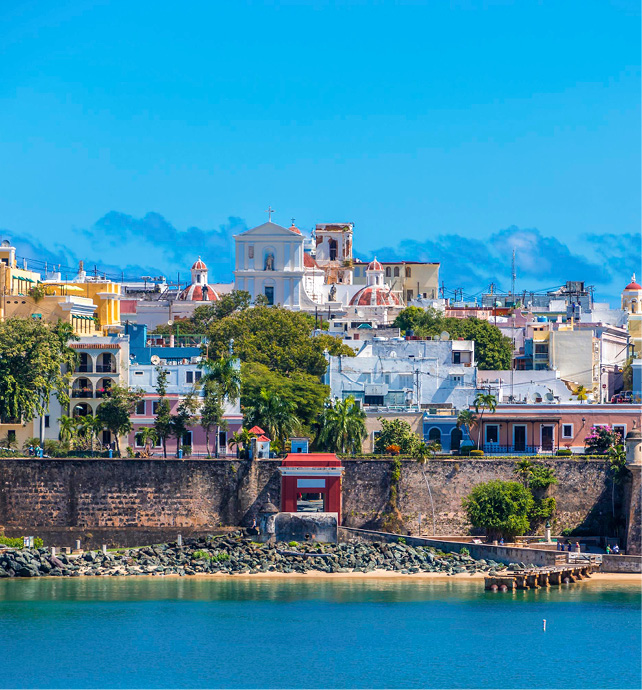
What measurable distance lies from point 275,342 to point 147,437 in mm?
21738

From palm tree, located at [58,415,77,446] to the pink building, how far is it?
1823 centimetres

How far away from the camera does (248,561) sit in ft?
226

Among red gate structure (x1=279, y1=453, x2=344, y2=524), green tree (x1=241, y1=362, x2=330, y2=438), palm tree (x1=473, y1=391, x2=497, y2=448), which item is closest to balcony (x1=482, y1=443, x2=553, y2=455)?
palm tree (x1=473, y1=391, x2=497, y2=448)

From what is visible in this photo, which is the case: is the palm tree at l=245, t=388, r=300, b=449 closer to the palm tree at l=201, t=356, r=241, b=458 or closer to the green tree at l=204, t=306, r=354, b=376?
the palm tree at l=201, t=356, r=241, b=458

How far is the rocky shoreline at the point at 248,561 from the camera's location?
225 ft

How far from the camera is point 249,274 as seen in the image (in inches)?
5344

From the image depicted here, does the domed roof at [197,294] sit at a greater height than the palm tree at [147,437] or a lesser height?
greater

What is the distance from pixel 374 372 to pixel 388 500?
619 inches

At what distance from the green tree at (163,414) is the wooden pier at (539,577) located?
17630 millimetres

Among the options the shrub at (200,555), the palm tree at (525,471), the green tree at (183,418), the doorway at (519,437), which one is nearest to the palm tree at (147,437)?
the green tree at (183,418)

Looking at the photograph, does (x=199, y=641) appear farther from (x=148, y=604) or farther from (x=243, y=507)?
(x=243, y=507)

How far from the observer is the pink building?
261ft

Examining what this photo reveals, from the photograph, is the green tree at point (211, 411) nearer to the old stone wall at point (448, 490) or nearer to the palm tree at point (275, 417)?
the palm tree at point (275, 417)

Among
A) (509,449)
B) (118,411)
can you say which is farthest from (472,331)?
(118,411)
